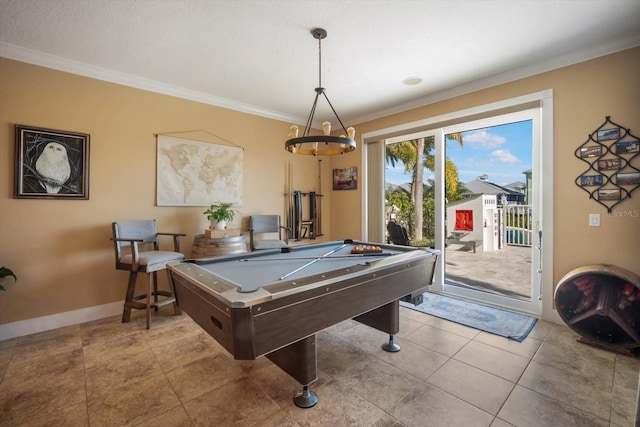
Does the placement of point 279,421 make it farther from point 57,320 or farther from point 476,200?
point 476,200

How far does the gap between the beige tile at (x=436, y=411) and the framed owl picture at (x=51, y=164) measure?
3.52 m

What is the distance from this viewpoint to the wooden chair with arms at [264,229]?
3.91 meters

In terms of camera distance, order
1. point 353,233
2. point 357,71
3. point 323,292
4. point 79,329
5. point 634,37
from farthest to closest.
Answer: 1. point 353,233
2. point 357,71
3. point 79,329
4. point 634,37
5. point 323,292

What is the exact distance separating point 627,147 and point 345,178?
11.1 ft

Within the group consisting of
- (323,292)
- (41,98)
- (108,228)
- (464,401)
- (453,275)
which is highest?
(41,98)

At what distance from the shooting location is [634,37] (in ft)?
8.04

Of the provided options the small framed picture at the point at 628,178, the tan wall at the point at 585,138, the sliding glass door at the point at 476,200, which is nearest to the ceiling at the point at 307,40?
the tan wall at the point at 585,138

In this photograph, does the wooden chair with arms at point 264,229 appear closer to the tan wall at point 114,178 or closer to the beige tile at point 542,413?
the tan wall at point 114,178

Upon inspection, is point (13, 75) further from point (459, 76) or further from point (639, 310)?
point (639, 310)

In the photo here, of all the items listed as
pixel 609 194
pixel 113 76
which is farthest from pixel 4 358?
pixel 609 194

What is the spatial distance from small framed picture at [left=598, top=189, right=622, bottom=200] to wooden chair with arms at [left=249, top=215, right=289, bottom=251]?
11.3 feet

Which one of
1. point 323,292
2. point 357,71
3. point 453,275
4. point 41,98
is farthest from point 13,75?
point 453,275

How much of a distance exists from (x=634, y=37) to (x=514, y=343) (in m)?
2.87

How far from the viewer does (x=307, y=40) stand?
2.54m
